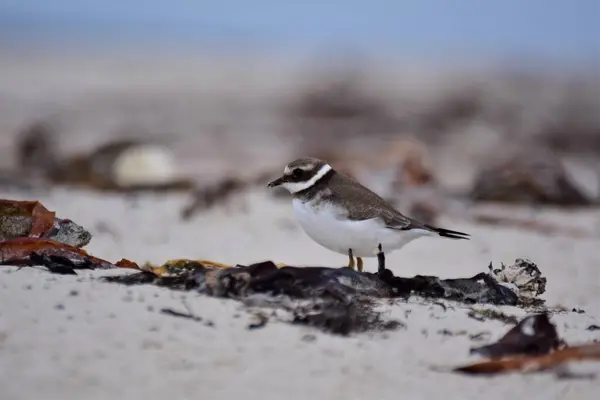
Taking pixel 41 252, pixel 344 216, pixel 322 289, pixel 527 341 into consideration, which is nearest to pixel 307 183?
pixel 344 216

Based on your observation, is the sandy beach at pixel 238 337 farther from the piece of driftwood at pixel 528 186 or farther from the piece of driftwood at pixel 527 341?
the piece of driftwood at pixel 528 186

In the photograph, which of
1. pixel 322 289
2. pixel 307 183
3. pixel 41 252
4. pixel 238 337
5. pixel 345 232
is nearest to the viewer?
pixel 238 337

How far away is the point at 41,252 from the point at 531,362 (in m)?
2.11

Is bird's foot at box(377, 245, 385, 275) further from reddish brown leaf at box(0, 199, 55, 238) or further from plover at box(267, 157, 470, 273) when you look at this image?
reddish brown leaf at box(0, 199, 55, 238)

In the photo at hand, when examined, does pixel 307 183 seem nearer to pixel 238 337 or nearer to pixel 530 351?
pixel 238 337

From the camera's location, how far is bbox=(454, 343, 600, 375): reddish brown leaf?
134 inches

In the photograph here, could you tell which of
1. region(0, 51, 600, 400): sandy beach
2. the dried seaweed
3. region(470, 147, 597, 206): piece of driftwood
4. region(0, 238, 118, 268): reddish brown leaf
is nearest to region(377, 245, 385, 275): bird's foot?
the dried seaweed

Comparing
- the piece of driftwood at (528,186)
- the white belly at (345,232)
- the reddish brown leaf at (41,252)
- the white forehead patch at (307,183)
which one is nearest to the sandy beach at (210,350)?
the reddish brown leaf at (41,252)

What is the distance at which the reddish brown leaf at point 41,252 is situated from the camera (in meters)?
4.27

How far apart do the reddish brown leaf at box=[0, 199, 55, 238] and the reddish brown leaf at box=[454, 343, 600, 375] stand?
2126mm

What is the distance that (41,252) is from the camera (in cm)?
435

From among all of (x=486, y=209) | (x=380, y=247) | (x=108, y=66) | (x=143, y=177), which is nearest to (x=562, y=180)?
(x=486, y=209)

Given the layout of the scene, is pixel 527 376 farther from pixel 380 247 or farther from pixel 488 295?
pixel 380 247

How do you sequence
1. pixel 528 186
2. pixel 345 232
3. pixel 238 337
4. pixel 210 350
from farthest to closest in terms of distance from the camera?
1. pixel 528 186
2. pixel 345 232
3. pixel 238 337
4. pixel 210 350
